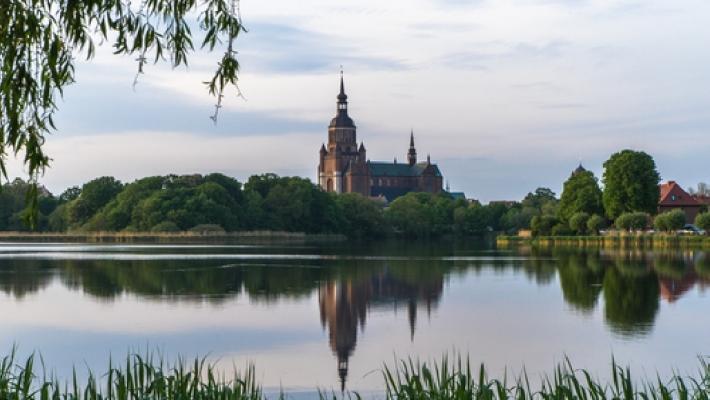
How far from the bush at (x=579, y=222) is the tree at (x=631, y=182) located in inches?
107

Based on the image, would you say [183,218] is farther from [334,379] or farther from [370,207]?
[334,379]

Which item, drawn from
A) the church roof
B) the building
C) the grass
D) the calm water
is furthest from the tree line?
the church roof

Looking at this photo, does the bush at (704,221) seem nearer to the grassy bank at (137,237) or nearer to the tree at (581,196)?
the tree at (581,196)

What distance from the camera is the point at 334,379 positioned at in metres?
13.6

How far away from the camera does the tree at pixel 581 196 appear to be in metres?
75.9

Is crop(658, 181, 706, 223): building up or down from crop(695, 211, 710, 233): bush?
up

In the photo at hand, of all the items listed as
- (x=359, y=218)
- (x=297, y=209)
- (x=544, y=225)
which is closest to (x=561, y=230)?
(x=544, y=225)

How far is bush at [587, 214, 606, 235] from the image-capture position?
233ft

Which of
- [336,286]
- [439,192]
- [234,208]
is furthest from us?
[439,192]

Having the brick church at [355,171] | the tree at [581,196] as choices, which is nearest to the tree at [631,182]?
the tree at [581,196]

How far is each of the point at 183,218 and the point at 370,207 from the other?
3299 centimetres

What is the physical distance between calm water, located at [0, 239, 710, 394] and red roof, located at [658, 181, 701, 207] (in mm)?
46023

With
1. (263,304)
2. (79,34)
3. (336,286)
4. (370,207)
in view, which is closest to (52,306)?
(263,304)

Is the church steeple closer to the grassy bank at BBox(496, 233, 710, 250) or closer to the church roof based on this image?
the church roof
